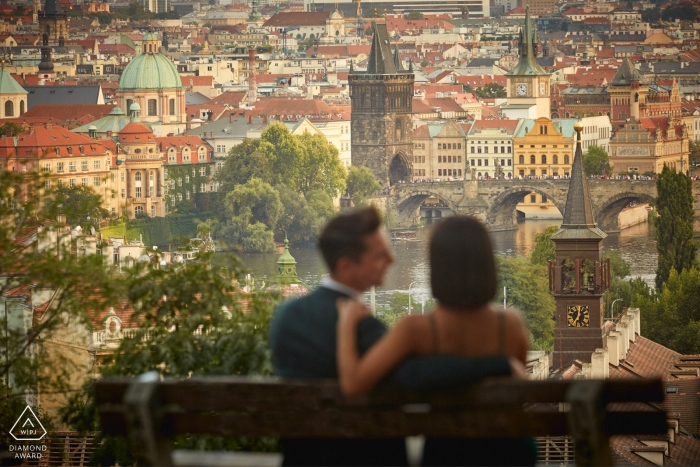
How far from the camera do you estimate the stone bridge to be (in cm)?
6481

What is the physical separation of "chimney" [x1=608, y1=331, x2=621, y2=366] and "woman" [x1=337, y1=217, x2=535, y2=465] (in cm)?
1954

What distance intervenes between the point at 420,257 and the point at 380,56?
23.1 meters

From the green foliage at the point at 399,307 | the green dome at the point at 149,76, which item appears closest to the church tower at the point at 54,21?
the green dome at the point at 149,76

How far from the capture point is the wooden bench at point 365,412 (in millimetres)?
4457

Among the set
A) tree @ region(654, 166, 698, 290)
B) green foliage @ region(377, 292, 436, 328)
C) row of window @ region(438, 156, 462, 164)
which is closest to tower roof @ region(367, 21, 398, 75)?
row of window @ region(438, 156, 462, 164)

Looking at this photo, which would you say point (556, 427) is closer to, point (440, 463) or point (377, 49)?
point (440, 463)

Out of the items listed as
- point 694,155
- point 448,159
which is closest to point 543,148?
point 448,159

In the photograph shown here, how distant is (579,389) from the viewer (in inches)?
174

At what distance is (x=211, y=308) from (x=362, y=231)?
4596 mm

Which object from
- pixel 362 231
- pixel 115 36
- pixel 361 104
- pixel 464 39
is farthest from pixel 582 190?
pixel 464 39

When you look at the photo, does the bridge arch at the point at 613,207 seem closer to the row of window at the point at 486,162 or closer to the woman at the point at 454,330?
the row of window at the point at 486,162

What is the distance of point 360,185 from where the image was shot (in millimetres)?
71562

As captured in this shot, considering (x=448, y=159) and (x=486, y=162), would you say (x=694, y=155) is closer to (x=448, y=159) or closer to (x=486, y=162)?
(x=486, y=162)

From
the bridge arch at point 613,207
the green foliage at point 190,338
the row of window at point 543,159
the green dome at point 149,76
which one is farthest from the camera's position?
the green dome at point 149,76
